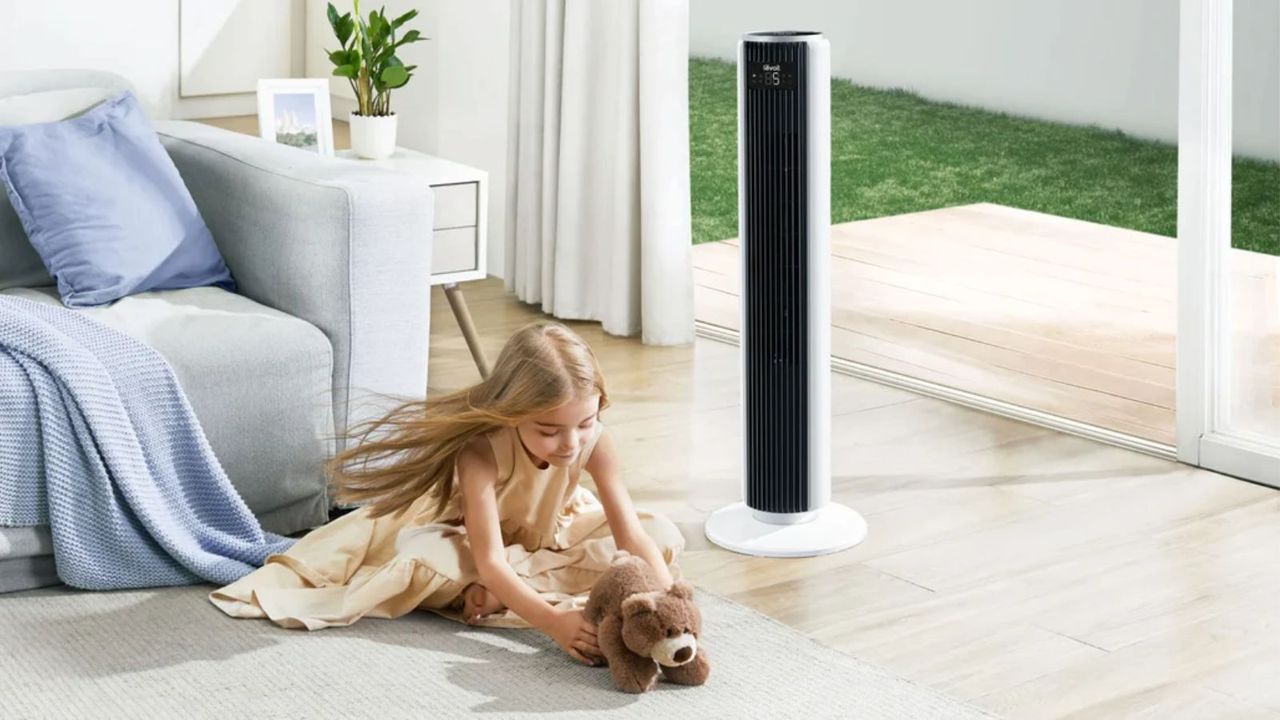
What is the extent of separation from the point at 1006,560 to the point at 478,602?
3.05 ft

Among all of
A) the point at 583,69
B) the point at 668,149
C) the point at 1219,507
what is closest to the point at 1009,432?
the point at 1219,507

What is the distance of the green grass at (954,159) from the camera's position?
4082 millimetres

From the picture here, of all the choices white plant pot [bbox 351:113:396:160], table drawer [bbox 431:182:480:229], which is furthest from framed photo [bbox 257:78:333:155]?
table drawer [bbox 431:182:480:229]

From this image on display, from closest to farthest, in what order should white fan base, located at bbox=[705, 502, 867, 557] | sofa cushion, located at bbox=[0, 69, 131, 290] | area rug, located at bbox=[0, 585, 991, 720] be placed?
area rug, located at bbox=[0, 585, 991, 720], white fan base, located at bbox=[705, 502, 867, 557], sofa cushion, located at bbox=[0, 69, 131, 290]

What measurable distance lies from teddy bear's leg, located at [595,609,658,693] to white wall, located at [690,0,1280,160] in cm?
170

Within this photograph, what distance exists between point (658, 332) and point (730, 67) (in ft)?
2.84

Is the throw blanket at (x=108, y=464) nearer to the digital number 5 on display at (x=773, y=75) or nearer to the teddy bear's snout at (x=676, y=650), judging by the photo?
the teddy bear's snout at (x=676, y=650)

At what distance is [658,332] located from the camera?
14.4ft

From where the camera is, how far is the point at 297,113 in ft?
13.0

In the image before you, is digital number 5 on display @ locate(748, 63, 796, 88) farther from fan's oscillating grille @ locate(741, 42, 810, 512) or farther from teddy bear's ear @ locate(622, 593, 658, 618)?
teddy bear's ear @ locate(622, 593, 658, 618)

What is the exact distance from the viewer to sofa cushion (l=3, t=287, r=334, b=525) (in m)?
2.80

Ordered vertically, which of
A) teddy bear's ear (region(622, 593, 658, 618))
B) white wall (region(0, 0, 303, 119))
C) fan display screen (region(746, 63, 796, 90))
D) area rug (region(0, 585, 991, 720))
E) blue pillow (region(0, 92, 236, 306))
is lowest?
area rug (region(0, 585, 991, 720))

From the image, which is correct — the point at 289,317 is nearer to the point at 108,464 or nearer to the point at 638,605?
the point at 108,464

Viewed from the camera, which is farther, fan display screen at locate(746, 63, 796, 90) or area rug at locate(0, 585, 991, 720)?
fan display screen at locate(746, 63, 796, 90)
